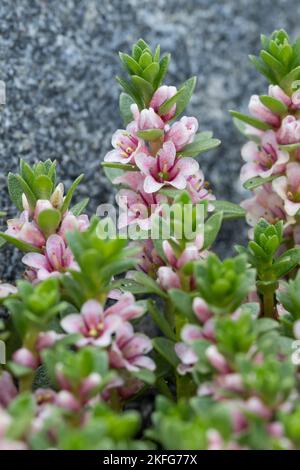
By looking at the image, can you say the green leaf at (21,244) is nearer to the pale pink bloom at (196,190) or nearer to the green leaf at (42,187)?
the green leaf at (42,187)

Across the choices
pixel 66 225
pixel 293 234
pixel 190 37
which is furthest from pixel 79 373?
pixel 190 37

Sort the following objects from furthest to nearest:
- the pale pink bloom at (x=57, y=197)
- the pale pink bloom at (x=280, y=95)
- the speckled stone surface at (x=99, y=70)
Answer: the speckled stone surface at (x=99, y=70) → the pale pink bloom at (x=280, y=95) → the pale pink bloom at (x=57, y=197)

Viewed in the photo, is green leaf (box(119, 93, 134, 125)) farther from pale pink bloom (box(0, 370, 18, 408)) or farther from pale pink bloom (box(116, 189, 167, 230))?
pale pink bloom (box(0, 370, 18, 408))

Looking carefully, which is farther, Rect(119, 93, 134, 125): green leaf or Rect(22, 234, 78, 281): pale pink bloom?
Rect(119, 93, 134, 125): green leaf

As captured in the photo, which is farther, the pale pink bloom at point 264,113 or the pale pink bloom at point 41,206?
the pale pink bloom at point 264,113

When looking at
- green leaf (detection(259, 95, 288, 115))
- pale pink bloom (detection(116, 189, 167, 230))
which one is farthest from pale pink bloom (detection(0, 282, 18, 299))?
green leaf (detection(259, 95, 288, 115))

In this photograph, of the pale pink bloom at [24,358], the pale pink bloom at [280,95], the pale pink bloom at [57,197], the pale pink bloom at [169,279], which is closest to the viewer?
the pale pink bloom at [24,358]

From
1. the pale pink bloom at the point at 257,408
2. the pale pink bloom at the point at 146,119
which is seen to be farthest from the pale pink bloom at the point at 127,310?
the pale pink bloom at the point at 146,119

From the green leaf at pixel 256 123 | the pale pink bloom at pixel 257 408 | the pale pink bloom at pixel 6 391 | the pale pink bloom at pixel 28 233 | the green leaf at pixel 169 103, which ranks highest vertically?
the green leaf at pixel 169 103
